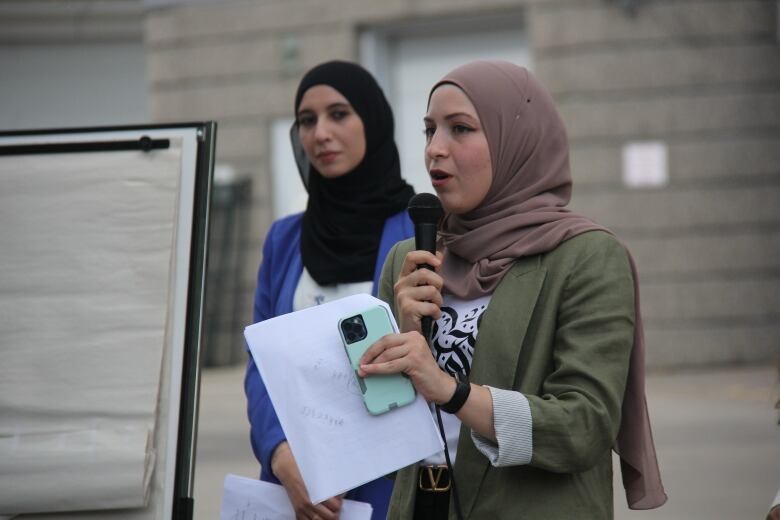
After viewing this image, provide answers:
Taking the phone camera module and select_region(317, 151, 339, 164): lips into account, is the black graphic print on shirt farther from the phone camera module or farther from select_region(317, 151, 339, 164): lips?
select_region(317, 151, 339, 164): lips

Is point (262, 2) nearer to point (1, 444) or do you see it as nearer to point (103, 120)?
→ point (103, 120)

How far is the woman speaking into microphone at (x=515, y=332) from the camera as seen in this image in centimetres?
232

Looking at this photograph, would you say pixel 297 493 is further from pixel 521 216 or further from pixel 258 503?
pixel 521 216

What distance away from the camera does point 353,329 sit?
240cm

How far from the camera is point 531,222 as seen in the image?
252cm

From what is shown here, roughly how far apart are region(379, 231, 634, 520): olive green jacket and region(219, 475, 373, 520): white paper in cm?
61

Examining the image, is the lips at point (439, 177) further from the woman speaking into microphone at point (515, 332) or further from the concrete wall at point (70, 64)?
the concrete wall at point (70, 64)

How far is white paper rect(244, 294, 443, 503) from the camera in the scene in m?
2.39

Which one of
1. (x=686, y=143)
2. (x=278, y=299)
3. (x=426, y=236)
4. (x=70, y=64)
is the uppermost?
(x=70, y=64)

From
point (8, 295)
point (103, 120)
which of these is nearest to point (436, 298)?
point (8, 295)

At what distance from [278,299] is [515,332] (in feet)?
4.60

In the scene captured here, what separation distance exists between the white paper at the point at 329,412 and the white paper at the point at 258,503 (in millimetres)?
619

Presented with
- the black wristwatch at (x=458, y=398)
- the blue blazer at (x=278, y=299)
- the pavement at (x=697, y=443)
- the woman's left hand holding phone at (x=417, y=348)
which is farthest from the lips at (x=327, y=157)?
the pavement at (x=697, y=443)

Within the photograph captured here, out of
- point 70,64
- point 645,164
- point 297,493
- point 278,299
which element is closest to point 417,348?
point 297,493
